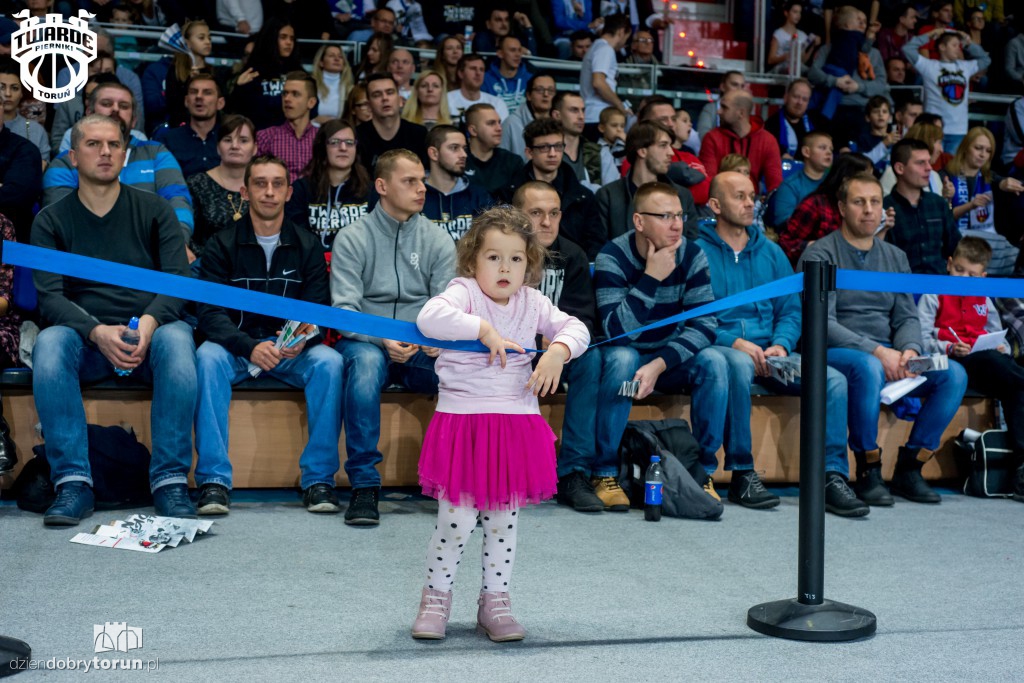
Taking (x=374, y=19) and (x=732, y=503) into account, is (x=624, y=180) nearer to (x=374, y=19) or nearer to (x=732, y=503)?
(x=732, y=503)

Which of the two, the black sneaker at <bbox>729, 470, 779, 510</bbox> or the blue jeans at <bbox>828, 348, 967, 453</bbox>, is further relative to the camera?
the blue jeans at <bbox>828, 348, 967, 453</bbox>

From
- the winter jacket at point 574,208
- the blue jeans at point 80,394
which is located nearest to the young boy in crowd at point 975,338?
the winter jacket at point 574,208

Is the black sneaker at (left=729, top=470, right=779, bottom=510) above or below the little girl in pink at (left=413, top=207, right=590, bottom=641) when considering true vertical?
below

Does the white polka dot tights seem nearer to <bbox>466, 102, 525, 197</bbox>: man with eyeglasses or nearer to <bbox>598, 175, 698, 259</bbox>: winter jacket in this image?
<bbox>598, 175, 698, 259</bbox>: winter jacket

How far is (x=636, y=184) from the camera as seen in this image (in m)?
6.02

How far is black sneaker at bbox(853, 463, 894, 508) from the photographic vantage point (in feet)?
16.3

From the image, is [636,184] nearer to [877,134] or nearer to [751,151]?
[751,151]

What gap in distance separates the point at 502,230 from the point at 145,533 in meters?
1.78

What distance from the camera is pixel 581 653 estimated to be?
9.30ft

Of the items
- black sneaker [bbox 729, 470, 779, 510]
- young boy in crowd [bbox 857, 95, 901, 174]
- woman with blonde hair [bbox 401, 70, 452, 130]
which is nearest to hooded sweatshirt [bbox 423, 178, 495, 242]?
woman with blonde hair [bbox 401, 70, 452, 130]

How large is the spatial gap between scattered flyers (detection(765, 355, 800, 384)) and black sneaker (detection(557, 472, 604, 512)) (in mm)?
1025

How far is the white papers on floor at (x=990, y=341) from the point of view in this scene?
17.8 feet

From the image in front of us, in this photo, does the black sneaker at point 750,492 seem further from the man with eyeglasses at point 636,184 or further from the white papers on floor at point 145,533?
the white papers on floor at point 145,533

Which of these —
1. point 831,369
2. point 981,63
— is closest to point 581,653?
point 831,369
